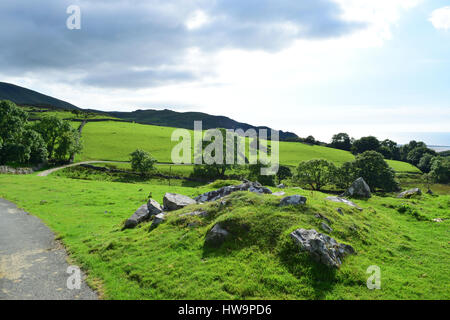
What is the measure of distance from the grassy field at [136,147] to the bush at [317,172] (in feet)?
104

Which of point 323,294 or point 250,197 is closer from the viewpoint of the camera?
point 323,294

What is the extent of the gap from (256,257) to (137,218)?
11.8 m

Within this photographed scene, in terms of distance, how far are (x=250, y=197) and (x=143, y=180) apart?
183ft

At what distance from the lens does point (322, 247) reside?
11523 mm

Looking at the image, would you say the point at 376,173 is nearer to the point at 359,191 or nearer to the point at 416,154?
the point at 359,191

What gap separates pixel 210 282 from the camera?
1079 centimetres

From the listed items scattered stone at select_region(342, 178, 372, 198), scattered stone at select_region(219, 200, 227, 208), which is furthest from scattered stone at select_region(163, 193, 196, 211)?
scattered stone at select_region(342, 178, 372, 198)

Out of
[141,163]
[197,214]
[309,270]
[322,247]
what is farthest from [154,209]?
[141,163]

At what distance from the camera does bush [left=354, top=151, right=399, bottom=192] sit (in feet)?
206

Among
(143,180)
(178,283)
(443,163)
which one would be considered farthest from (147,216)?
(443,163)

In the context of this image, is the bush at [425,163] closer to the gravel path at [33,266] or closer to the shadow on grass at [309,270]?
the shadow on grass at [309,270]

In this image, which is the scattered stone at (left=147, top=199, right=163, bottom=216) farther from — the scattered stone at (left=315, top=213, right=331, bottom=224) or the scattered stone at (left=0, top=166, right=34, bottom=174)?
the scattered stone at (left=0, top=166, right=34, bottom=174)

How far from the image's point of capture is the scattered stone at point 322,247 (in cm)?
1131
